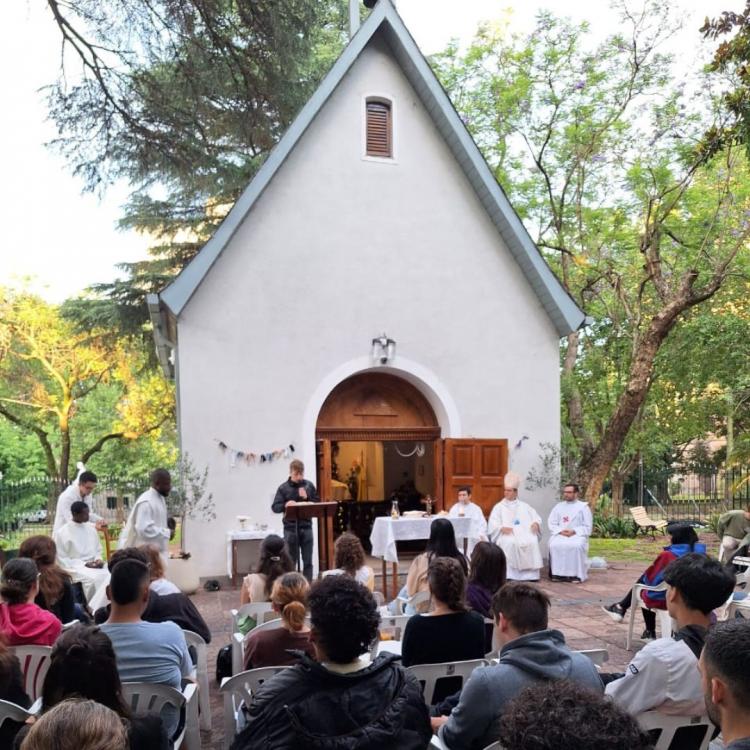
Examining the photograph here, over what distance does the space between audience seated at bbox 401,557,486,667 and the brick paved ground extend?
1.77 meters

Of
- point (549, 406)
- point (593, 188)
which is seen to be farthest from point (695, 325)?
point (549, 406)

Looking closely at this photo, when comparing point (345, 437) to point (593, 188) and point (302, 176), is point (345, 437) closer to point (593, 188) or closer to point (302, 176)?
point (302, 176)

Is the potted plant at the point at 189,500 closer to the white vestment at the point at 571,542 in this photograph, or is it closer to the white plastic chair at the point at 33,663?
the white vestment at the point at 571,542

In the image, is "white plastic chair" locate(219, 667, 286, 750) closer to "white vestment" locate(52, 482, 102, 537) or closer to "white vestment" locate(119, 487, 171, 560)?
"white vestment" locate(119, 487, 171, 560)

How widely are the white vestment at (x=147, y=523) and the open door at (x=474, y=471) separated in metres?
4.86

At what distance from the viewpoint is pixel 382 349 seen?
11.7 metres

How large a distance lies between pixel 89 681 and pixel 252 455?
842cm

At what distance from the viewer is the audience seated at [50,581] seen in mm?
5297

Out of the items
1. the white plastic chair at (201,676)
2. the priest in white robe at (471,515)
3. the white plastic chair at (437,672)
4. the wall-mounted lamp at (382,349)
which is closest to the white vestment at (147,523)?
the white plastic chair at (201,676)

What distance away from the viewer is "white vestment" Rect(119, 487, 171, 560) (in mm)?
8273

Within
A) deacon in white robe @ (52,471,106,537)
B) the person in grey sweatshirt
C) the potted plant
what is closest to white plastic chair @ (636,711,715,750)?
the person in grey sweatshirt

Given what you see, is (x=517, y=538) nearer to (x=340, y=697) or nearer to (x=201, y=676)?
(x=201, y=676)

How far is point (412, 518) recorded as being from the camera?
10.4 metres

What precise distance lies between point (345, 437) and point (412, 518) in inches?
84.3
